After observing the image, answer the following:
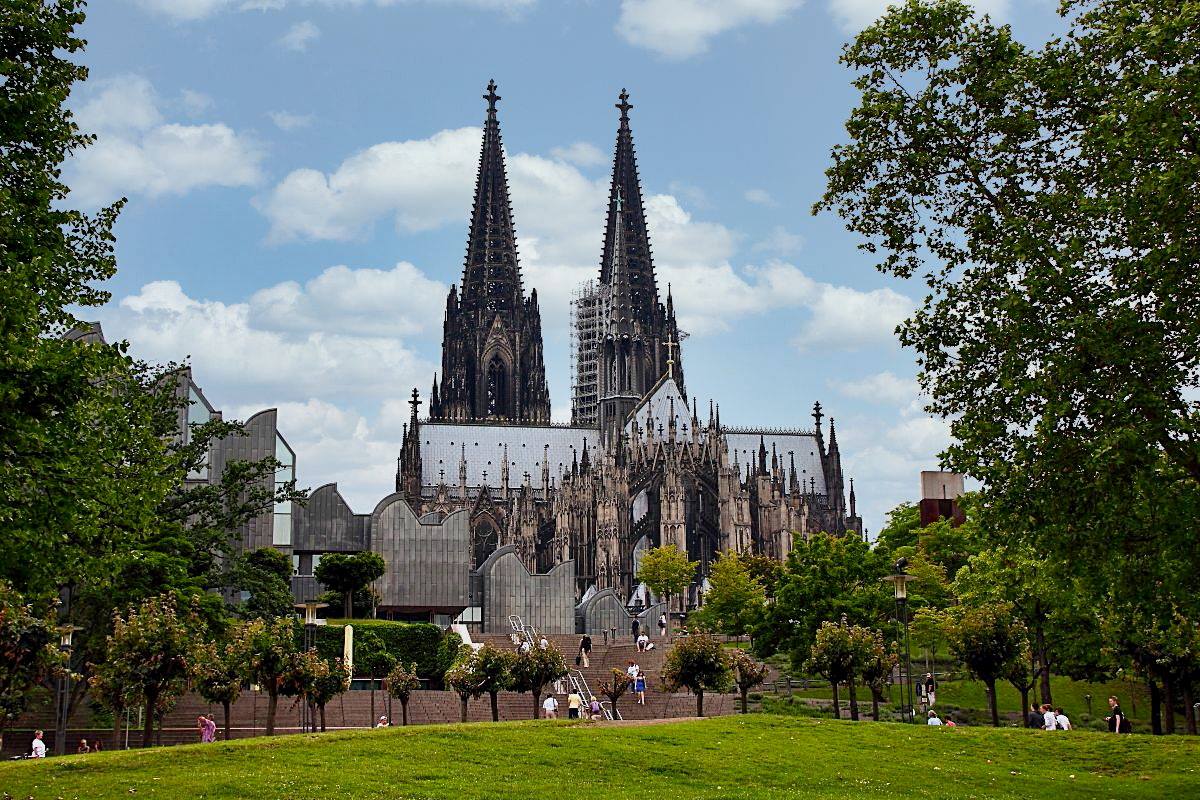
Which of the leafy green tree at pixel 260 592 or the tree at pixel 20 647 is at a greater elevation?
the leafy green tree at pixel 260 592

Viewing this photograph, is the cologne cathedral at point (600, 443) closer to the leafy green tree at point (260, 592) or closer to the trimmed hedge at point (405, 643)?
the trimmed hedge at point (405, 643)

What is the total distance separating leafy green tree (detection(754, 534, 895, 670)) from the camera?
48375 mm

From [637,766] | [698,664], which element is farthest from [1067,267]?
[698,664]

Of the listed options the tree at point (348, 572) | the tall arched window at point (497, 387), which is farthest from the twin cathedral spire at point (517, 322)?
the tree at point (348, 572)

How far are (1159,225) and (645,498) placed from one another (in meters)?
82.3

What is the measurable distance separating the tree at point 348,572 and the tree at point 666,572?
32.4m

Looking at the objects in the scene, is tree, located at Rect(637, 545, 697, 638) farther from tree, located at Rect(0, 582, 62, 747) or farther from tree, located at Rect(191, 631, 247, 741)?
tree, located at Rect(0, 582, 62, 747)

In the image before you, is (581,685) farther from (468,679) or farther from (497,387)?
(497,387)

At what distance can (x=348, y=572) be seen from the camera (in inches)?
2223

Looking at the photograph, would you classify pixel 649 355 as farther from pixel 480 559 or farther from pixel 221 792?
pixel 221 792

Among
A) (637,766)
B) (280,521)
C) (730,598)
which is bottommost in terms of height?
(637,766)

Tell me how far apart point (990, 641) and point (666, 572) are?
54.0 m

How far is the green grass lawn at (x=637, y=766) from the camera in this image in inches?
799

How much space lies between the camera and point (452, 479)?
420 feet
